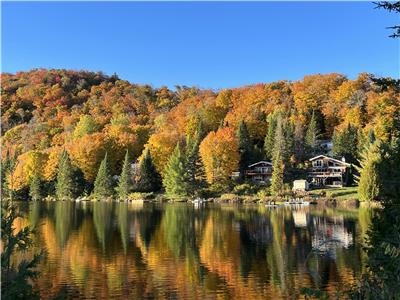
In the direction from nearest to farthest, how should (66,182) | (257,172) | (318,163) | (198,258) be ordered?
(198,258)
(318,163)
(66,182)
(257,172)

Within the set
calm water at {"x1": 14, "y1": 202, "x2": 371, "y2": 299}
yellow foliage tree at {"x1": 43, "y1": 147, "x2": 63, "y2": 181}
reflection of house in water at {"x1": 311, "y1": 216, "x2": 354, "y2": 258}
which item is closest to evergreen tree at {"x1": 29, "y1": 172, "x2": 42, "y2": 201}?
yellow foliage tree at {"x1": 43, "y1": 147, "x2": 63, "y2": 181}

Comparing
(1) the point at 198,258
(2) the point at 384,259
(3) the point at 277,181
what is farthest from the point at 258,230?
(3) the point at 277,181

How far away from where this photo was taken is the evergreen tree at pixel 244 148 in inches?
3659

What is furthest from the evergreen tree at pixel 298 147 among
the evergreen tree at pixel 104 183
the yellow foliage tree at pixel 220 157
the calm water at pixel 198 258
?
the calm water at pixel 198 258

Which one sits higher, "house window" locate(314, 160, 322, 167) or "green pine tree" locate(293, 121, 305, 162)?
"green pine tree" locate(293, 121, 305, 162)

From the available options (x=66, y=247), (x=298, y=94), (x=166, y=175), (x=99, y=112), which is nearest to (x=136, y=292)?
(x=66, y=247)

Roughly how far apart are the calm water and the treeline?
83.5 feet

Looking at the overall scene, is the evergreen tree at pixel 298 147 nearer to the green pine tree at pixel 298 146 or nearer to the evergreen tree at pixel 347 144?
the green pine tree at pixel 298 146

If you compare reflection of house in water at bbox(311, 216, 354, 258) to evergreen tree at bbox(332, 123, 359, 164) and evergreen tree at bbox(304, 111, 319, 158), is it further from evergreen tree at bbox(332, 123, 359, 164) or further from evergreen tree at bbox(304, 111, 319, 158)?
evergreen tree at bbox(304, 111, 319, 158)

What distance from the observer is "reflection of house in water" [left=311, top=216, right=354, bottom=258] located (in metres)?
28.8

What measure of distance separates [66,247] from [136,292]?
12320mm

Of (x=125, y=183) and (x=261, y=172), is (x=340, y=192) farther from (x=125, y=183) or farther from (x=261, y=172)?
(x=125, y=183)

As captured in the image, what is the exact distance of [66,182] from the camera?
8975 cm

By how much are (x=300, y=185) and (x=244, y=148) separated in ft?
60.5
